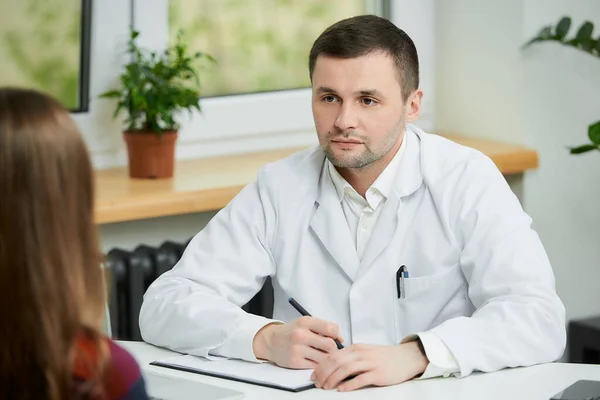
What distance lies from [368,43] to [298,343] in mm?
631

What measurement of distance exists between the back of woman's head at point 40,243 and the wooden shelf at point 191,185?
65.6 inches

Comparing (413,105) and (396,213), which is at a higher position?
(413,105)

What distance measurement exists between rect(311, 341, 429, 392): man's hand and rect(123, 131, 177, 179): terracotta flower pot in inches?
52.0

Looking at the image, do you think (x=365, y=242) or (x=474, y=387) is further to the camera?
(x=365, y=242)

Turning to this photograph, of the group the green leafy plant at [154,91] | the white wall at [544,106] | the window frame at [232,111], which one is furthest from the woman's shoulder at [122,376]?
the white wall at [544,106]

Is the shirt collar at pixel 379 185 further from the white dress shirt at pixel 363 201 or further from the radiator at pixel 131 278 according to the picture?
the radiator at pixel 131 278

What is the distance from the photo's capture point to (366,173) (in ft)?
7.30

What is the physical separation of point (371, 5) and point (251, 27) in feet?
1.52

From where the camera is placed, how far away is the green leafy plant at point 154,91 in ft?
9.68

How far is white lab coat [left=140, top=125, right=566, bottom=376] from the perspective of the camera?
1.97 meters

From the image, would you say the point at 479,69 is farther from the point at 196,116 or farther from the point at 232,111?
the point at 196,116

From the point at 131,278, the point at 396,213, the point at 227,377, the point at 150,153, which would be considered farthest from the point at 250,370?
the point at 150,153

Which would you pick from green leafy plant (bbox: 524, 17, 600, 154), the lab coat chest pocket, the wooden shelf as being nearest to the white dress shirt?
the lab coat chest pocket

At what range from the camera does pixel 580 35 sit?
3166 millimetres
